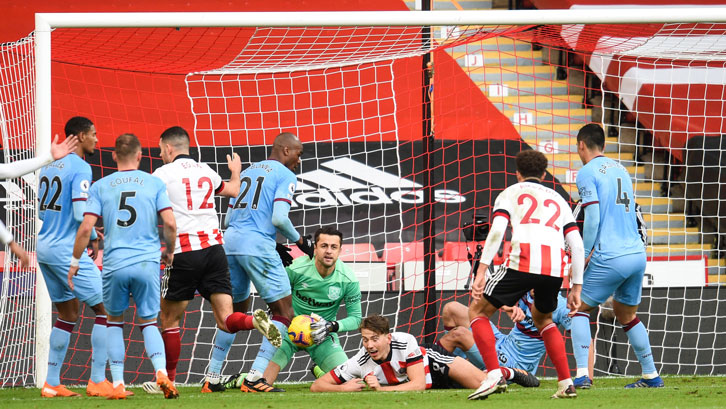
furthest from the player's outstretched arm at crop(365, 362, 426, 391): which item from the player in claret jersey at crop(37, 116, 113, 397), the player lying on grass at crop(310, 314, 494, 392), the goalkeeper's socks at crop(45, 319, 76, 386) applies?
the goalkeeper's socks at crop(45, 319, 76, 386)

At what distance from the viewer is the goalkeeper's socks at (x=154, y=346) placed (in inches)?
228

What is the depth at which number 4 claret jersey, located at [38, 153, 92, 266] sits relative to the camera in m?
6.25

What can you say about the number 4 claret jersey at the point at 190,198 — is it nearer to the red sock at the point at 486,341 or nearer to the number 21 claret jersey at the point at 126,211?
the number 21 claret jersey at the point at 126,211

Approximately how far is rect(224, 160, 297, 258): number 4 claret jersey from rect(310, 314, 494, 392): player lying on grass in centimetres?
101

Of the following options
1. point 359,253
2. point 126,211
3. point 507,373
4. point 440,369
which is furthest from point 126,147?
point 359,253

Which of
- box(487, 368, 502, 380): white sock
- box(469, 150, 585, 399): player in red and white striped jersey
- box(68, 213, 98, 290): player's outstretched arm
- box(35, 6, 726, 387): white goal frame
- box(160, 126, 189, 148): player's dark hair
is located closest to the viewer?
box(487, 368, 502, 380): white sock

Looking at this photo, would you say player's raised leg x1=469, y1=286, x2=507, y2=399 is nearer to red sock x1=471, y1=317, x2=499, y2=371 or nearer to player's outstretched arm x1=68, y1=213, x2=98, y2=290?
red sock x1=471, y1=317, x2=499, y2=371

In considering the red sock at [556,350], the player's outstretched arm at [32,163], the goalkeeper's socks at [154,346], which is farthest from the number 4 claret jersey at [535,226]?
the player's outstretched arm at [32,163]

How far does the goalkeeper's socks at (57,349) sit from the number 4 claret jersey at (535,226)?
2.96 meters

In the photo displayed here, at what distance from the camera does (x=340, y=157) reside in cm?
1088

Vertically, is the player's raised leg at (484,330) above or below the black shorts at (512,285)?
below

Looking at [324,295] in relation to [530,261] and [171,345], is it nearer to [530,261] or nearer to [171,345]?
[171,345]

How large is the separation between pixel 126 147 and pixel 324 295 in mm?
1924

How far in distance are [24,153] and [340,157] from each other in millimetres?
4061
